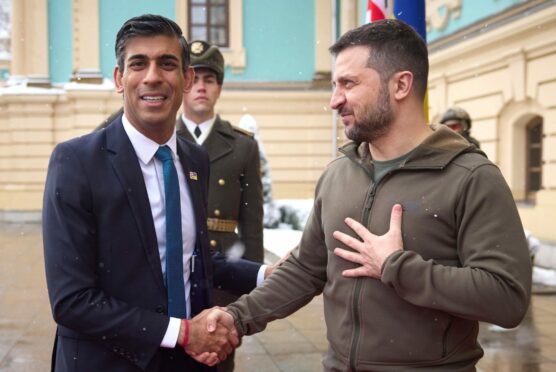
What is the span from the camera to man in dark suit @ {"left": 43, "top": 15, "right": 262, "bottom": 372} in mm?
2285

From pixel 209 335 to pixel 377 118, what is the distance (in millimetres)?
966

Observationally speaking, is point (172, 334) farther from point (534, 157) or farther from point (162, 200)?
point (534, 157)

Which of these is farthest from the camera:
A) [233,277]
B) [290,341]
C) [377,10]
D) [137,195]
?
[290,341]

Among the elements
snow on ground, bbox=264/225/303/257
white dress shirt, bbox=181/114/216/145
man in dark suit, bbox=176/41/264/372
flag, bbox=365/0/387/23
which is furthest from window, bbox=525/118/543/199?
white dress shirt, bbox=181/114/216/145

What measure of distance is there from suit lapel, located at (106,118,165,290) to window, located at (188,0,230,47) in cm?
1854

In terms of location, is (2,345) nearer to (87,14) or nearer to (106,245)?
(106,245)

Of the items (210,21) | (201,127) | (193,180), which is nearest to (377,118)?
(193,180)

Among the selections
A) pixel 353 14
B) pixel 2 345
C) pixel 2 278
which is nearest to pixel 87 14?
pixel 353 14

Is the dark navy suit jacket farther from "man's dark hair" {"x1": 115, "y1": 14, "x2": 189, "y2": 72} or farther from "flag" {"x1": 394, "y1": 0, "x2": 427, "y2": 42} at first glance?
"flag" {"x1": 394, "y1": 0, "x2": 427, "y2": 42}

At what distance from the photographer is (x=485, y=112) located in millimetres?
12031

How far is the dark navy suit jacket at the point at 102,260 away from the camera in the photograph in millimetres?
2277

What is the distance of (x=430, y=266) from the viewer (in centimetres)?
217

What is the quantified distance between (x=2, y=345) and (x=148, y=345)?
416 cm

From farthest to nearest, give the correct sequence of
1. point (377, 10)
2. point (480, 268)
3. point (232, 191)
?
point (377, 10) → point (232, 191) → point (480, 268)
